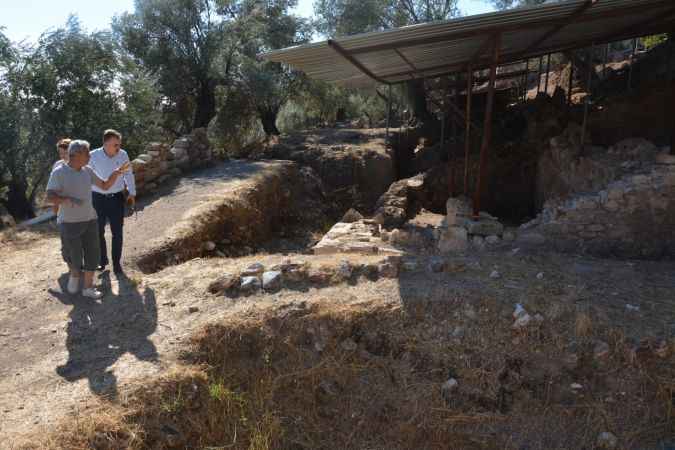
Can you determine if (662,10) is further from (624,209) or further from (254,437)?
(254,437)

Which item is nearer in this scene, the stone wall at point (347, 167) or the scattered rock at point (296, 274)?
the scattered rock at point (296, 274)

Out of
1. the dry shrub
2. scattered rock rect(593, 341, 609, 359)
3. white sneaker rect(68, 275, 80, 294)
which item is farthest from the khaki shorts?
scattered rock rect(593, 341, 609, 359)

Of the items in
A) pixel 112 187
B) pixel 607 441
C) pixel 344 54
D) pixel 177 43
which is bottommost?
pixel 607 441

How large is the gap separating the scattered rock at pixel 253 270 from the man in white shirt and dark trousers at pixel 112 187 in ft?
5.95

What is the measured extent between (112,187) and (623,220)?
6.69 meters

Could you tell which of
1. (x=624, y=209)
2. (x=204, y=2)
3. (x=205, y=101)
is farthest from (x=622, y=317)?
(x=204, y=2)

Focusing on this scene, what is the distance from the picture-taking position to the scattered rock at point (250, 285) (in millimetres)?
5430

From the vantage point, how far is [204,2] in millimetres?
17266

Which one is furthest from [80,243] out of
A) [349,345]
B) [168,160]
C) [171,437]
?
[168,160]

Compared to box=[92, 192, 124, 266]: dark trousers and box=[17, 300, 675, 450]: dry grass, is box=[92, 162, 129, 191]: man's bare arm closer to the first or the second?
box=[92, 192, 124, 266]: dark trousers

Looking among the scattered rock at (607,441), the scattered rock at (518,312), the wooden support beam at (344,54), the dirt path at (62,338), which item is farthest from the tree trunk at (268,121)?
the scattered rock at (607,441)

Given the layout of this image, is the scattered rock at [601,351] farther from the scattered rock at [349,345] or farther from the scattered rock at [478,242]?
the scattered rock at [478,242]

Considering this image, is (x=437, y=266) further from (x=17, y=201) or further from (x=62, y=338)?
(x=17, y=201)

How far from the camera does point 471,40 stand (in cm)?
735
